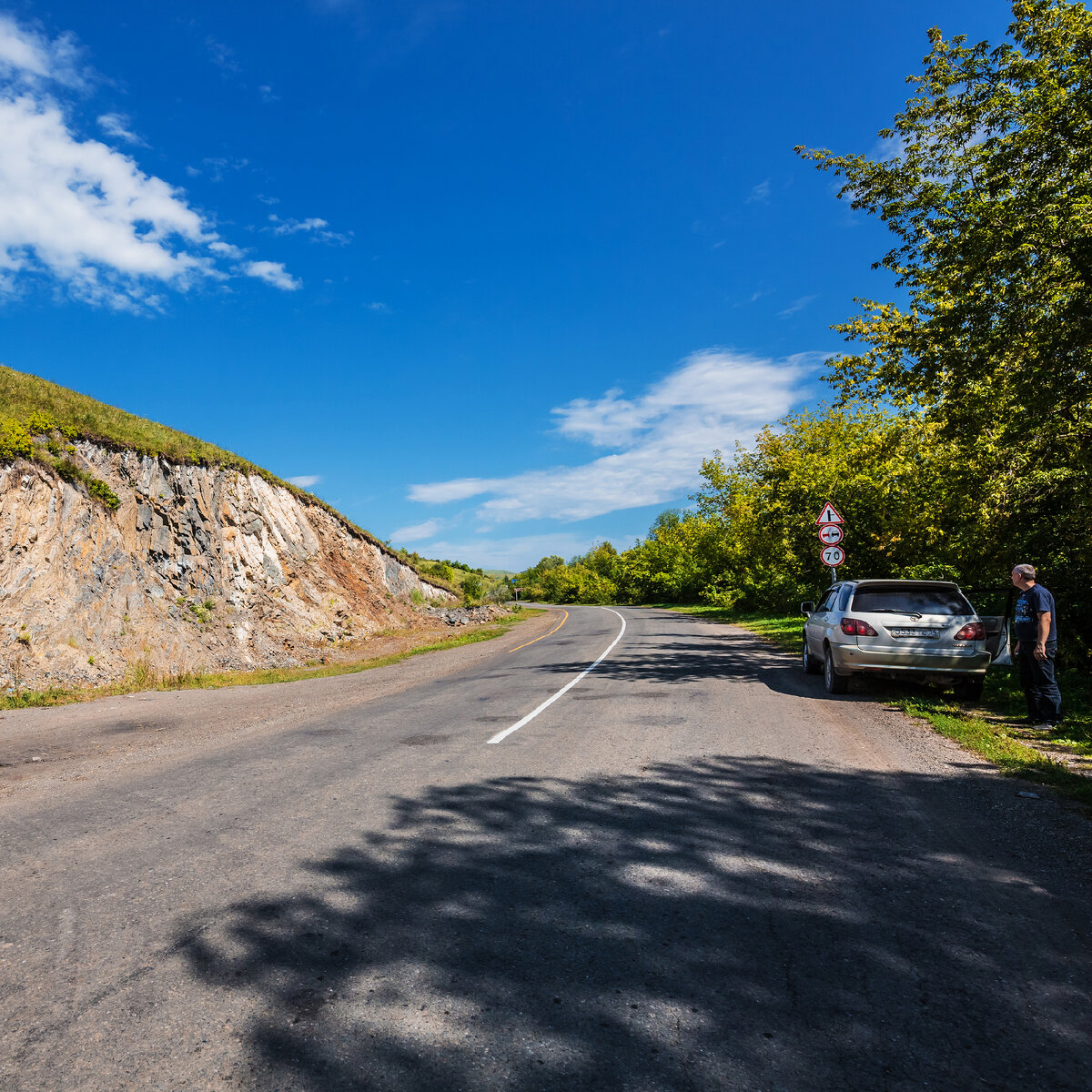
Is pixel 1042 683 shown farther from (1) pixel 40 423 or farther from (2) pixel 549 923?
(1) pixel 40 423

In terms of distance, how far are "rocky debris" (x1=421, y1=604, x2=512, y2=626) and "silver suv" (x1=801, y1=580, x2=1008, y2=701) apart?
1017 inches

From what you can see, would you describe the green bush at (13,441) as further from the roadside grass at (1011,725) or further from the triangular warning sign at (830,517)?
the triangular warning sign at (830,517)

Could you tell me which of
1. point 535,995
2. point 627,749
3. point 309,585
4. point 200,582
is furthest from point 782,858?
point 309,585

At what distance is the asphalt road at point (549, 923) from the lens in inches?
94.8

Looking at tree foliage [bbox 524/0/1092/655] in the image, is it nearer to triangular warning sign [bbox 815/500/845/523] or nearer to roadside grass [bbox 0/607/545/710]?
triangular warning sign [bbox 815/500/845/523]

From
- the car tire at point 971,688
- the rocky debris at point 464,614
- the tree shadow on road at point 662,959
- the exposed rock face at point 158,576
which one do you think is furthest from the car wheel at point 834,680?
the rocky debris at point 464,614

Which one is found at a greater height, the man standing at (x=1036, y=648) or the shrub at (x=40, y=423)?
the shrub at (x=40, y=423)

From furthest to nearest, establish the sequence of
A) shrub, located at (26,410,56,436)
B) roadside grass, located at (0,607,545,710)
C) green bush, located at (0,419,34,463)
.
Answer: shrub, located at (26,410,56,436) → green bush, located at (0,419,34,463) → roadside grass, located at (0,607,545,710)

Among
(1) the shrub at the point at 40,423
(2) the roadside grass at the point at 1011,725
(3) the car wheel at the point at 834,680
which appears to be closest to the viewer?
(2) the roadside grass at the point at 1011,725

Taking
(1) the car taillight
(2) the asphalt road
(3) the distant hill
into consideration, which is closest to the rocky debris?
(3) the distant hill

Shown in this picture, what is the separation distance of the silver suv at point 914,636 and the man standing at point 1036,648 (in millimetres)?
1238

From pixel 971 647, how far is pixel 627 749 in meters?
5.39

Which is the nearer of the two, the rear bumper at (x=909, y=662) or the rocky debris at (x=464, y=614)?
the rear bumper at (x=909, y=662)

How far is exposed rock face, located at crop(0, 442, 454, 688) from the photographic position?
15.2 m
